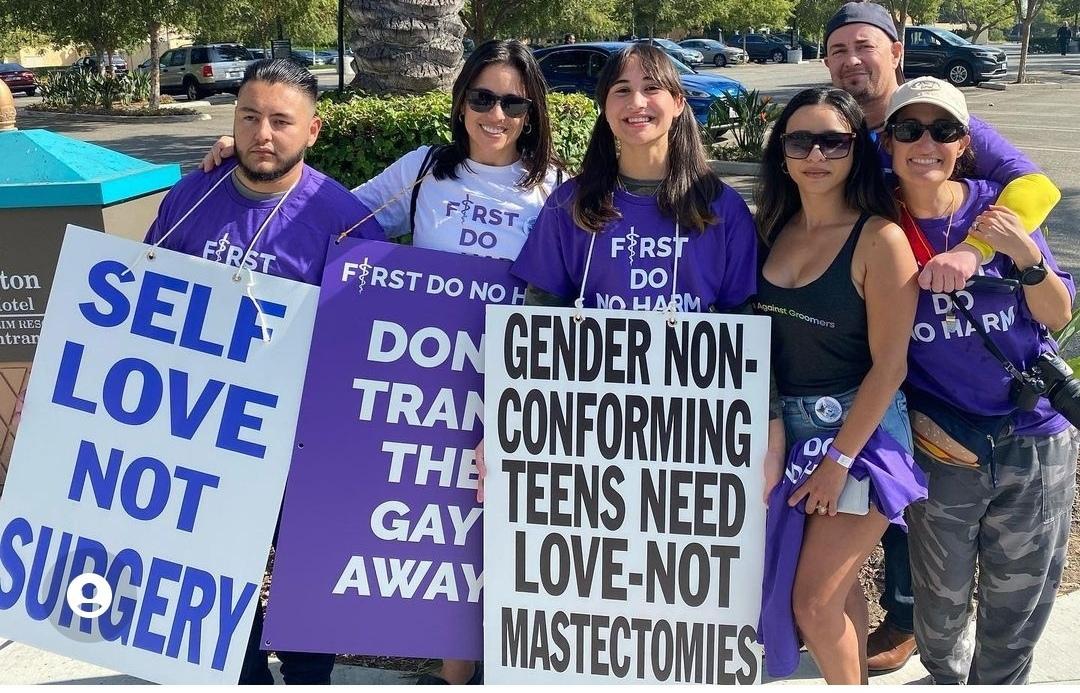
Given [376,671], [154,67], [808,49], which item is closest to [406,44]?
[376,671]

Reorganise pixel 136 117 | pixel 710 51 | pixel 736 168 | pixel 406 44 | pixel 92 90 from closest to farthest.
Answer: pixel 406 44, pixel 736 168, pixel 136 117, pixel 92 90, pixel 710 51

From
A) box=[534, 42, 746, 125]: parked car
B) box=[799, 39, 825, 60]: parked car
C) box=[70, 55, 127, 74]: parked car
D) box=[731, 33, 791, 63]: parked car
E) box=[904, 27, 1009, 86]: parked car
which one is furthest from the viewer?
box=[799, 39, 825, 60]: parked car

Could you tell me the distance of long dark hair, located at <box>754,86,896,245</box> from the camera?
7.95ft

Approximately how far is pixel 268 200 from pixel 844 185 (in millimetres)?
1603

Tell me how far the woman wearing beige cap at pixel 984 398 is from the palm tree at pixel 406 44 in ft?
11.6

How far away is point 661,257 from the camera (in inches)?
98.8

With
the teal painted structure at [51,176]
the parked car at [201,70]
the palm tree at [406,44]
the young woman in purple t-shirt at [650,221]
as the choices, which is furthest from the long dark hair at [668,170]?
the parked car at [201,70]

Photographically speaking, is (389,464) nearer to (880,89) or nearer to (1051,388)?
(1051,388)

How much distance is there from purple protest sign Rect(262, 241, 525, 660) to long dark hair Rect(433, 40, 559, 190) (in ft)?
1.11

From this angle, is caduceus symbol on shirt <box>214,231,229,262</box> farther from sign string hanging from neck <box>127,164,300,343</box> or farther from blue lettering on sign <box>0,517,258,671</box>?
blue lettering on sign <box>0,517,258,671</box>

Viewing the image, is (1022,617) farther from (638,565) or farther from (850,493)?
(638,565)

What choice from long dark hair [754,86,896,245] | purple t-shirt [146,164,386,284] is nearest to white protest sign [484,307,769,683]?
long dark hair [754,86,896,245]

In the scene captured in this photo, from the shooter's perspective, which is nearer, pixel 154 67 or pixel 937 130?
pixel 937 130

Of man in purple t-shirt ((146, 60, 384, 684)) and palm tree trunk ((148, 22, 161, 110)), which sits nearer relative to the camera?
man in purple t-shirt ((146, 60, 384, 684))
